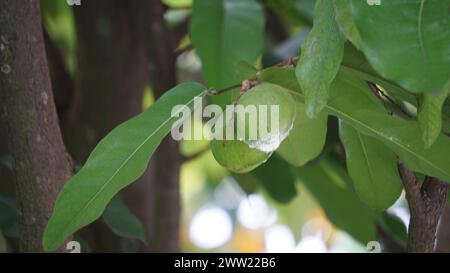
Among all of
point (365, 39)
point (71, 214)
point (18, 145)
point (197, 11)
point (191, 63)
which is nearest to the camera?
point (365, 39)

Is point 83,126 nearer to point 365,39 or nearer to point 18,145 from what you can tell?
point 18,145

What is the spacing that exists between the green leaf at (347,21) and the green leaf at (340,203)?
87 cm

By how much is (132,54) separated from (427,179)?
101cm

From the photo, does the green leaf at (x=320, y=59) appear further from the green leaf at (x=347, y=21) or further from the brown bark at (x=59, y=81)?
the brown bark at (x=59, y=81)

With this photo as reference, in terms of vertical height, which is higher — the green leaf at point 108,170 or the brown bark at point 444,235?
the green leaf at point 108,170

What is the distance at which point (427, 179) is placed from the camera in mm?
1056

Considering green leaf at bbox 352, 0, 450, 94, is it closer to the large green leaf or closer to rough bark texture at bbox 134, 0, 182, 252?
the large green leaf

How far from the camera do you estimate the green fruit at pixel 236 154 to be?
908 mm

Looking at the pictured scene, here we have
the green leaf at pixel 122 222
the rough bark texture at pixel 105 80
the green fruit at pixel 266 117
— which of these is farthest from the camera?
the rough bark texture at pixel 105 80

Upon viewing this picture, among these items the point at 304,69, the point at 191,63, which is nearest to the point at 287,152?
the point at 304,69

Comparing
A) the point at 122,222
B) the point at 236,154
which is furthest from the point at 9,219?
the point at 236,154

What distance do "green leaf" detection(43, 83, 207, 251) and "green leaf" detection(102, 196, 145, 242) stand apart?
0.33 metres

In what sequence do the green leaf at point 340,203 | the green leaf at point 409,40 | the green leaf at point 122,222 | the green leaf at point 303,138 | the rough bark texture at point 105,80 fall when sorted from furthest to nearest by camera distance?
the rough bark texture at point 105,80
the green leaf at point 340,203
the green leaf at point 122,222
the green leaf at point 303,138
the green leaf at point 409,40

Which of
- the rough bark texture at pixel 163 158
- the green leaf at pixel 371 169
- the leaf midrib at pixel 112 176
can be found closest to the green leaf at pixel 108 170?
the leaf midrib at pixel 112 176
